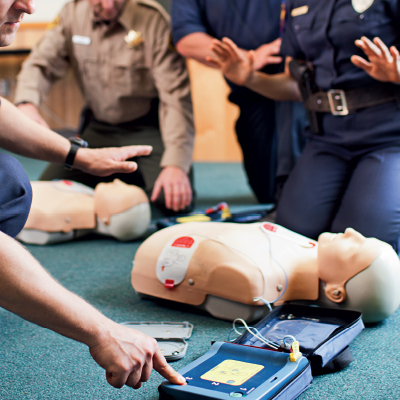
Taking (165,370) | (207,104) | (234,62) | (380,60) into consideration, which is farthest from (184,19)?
(207,104)

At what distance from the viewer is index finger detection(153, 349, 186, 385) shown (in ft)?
2.02

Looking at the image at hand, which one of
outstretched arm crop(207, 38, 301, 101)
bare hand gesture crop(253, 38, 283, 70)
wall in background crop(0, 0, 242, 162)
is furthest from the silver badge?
wall in background crop(0, 0, 242, 162)

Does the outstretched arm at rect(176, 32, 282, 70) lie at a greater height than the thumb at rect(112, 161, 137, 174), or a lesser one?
greater

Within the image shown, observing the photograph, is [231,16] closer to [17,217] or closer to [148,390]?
[17,217]

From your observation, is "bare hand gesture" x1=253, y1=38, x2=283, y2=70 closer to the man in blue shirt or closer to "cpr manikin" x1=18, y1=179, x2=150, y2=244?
"cpr manikin" x1=18, y1=179, x2=150, y2=244

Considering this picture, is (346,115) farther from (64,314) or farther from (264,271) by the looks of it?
(64,314)

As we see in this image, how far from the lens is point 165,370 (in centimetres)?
65

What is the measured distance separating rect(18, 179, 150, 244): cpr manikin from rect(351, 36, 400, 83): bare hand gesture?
80cm

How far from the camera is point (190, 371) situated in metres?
0.75

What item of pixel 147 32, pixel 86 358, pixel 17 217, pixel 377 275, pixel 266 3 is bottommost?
pixel 86 358

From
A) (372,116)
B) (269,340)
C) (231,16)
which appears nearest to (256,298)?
(269,340)

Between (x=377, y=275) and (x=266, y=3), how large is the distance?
4.47ft

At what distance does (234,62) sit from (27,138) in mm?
752

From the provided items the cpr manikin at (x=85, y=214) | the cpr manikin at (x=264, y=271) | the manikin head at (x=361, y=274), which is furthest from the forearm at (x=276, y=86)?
the manikin head at (x=361, y=274)
